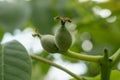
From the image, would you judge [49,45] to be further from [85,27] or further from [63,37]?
[85,27]

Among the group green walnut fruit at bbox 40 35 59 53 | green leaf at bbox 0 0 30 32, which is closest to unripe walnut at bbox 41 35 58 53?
green walnut fruit at bbox 40 35 59 53

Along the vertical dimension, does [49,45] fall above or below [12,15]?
below

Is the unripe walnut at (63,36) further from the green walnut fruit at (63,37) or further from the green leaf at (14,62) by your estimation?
the green leaf at (14,62)

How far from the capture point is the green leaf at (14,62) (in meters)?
1.21

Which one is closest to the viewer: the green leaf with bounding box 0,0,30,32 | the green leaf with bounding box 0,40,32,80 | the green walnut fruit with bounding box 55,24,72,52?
the green leaf with bounding box 0,40,32,80

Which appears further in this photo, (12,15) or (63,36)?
(12,15)

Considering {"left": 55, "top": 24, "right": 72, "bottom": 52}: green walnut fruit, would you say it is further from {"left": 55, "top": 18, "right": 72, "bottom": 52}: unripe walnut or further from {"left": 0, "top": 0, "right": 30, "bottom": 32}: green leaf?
{"left": 0, "top": 0, "right": 30, "bottom": 32}: green leaf

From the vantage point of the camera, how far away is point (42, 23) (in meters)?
2.25

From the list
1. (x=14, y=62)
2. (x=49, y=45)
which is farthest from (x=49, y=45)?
(x=14, y=62)

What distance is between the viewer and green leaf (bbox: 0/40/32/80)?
3.96ft

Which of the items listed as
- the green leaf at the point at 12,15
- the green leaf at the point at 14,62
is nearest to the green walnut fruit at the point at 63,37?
the green leaf at the point at 14,62

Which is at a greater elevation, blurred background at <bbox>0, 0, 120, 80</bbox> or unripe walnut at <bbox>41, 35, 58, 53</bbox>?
blurred background at <bbox>0, 0, 120, 80</bbox>

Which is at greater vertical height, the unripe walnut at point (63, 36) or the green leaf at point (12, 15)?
the green leaf at point (12, 15)

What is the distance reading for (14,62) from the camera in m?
1.28
